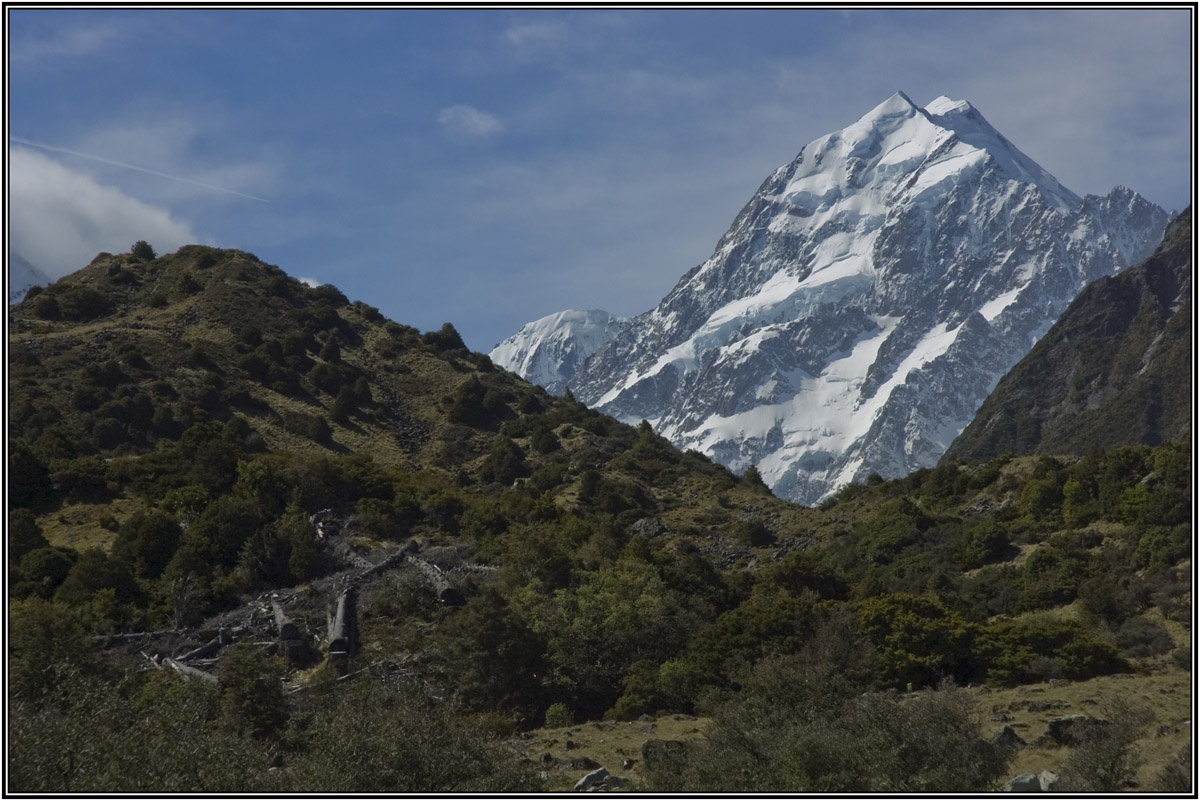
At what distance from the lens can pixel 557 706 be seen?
2947cm

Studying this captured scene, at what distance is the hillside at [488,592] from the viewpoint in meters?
18.2

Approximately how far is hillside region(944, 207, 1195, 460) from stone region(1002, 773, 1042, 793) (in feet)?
420

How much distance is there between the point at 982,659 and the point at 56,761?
2598 centimetres

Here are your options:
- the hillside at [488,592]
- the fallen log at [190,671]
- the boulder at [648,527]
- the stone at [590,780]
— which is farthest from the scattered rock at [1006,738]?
the boulder at [648,527]

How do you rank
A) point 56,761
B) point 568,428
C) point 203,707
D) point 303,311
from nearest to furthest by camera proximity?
1. point 56,761
2. point 203,707
3. point 568,428
4. point 303,311

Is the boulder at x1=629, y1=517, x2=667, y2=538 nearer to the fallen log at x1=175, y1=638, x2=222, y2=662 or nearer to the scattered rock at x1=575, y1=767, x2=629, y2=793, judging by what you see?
the fallen log at x1=175, y1=638, x2=222, y2=662

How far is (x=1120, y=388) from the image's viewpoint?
169500 millimetres

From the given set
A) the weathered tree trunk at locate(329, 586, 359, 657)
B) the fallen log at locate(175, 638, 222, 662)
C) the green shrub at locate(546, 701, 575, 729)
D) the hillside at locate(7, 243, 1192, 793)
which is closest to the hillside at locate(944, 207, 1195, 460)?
the hillside at locate(7, 243, 1192, 793)

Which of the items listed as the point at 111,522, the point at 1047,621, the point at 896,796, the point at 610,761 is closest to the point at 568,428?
the point at 111,522

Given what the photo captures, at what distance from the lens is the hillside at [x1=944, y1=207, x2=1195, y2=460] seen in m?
148

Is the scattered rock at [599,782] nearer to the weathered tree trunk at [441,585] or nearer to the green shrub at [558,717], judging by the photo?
the green shrub at [558,717]

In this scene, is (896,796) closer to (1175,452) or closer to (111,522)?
(111,522)

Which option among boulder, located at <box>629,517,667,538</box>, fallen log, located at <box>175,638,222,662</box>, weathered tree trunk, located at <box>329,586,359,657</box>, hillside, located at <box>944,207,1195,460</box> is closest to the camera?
fallen log, located at <box>175,638,222,662</box>

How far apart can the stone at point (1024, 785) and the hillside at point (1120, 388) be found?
128 m
